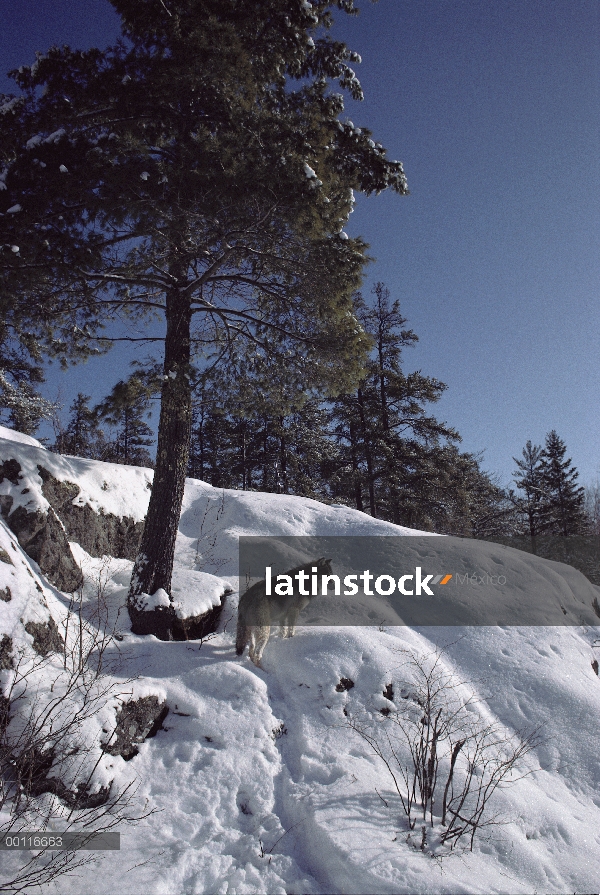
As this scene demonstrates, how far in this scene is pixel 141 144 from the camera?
19.7 ft

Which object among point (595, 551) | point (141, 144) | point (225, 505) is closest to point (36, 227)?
point (141, 144)

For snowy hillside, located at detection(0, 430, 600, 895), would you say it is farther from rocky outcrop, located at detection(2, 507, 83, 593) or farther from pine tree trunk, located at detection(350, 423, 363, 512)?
pine tree trunk, located at detection(350, 423, 363, 512)

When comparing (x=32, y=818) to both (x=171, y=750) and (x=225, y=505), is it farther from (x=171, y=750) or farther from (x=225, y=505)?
(x=225, y=505)

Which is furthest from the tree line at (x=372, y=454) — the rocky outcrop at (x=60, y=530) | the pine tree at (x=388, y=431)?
the rocky outcrop at (x=60, y=530)

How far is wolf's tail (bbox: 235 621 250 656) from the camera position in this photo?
18.8 ft

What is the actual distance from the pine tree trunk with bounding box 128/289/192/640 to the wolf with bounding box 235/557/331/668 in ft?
4.28

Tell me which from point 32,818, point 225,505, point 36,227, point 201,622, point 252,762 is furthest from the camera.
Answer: point 225,505

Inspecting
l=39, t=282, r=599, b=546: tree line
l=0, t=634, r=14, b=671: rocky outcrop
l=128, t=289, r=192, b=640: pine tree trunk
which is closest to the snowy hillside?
l=0, t=634, r=14, b=671: rocky outcrop

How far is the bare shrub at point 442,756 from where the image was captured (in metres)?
3.81

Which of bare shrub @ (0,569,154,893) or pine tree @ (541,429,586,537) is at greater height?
pine tree @ (541,429,586,537)

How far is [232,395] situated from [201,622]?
3.52 meters

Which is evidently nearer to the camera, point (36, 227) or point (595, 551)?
point (36, 227)

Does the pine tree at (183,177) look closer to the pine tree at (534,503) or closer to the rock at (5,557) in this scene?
the rock at (5,557)

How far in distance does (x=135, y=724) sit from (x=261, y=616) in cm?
188
